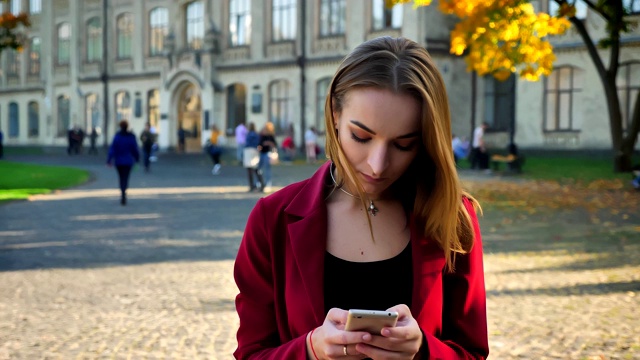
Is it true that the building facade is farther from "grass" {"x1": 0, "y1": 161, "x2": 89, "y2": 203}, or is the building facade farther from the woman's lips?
the woman's lips

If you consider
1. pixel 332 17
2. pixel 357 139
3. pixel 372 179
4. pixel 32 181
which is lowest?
pixel 32 181

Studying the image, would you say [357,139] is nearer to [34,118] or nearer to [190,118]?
[190,118]

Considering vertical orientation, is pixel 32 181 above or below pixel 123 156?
below

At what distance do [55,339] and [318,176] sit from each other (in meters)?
4.18

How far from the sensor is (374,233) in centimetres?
231

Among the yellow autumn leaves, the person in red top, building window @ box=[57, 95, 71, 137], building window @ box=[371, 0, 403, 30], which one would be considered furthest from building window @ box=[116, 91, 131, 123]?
the yellow autumn leaves

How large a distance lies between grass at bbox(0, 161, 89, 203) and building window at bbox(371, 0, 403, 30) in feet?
52.7

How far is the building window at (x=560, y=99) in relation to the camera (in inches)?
1367

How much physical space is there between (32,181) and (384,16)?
19952 mm

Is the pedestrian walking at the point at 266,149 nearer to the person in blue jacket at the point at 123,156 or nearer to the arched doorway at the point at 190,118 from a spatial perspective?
the person in blue jacket at the point at 123,156

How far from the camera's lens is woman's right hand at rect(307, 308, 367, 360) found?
77.6 inches

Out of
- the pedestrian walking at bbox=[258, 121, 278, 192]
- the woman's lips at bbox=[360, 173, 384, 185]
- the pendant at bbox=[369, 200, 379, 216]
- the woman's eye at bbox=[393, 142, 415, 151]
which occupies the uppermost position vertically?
the woman's eye at bbox=[393, 142, 415, 151]

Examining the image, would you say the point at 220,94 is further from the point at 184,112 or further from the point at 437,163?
the point at 437,163

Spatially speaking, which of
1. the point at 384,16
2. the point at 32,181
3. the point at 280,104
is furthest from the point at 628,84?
the point at 32,181
